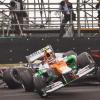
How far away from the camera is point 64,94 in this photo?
1234 cm

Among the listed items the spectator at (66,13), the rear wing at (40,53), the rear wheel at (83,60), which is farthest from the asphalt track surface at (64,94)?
the spectator at (66,13)

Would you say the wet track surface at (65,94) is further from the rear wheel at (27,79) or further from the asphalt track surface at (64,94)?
the rear wheel at (27,79)

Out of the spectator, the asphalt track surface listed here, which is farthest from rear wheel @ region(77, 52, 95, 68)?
the spectator

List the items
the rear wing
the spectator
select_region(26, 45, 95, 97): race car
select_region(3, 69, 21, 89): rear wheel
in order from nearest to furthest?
select_region(26, 45, 95, 97): race car
the rear wing
select_region(3, 69, 21, 89): rear wheel
the spectator

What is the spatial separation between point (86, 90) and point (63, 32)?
6504 mm

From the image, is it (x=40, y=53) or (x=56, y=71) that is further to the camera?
(x=40, y=53)

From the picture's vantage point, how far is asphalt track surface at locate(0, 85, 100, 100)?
11.6 m

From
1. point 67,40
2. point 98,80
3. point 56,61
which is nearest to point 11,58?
point 67,40

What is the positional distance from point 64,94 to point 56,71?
0.98 m

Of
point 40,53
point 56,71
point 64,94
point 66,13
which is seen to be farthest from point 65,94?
point 66,13

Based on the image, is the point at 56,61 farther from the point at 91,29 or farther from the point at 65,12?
the point at 91,29

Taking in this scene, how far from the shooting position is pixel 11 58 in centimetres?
1756

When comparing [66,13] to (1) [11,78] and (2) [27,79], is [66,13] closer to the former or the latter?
(1) [11,78]

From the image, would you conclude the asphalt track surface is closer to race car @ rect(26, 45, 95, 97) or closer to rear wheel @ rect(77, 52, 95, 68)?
race car @ rect(26, 45, 95, 97)
